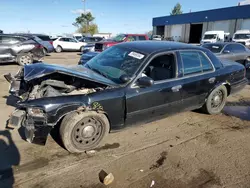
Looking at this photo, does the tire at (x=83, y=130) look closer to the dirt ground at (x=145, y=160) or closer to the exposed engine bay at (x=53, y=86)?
the dirt ground at (x=145, y=160)

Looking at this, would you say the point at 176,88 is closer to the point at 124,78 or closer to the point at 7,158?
the point at 124,78

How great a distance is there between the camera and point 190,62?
4.30 meters

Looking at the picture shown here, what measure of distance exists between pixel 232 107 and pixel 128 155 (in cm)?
364

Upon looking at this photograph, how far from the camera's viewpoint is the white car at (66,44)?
21.6 meters

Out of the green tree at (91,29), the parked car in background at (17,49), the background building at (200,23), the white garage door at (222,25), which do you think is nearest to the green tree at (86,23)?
the green tree at (91,29)

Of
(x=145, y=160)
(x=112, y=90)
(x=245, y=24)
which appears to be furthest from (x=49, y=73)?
(x=245, y=24)

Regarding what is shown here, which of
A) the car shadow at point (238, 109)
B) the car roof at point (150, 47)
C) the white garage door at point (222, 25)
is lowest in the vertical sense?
the car shadow at point (238, 109)

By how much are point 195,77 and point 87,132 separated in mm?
2329

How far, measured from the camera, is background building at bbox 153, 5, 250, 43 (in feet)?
123

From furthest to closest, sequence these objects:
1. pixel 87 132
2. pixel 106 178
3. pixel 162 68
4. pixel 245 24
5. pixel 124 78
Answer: pixel 245 24
pixel 162 68
pixel 124 78
pixel 87 132
pixel 106 178

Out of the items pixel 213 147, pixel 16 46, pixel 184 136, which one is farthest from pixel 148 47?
pixel 16 46

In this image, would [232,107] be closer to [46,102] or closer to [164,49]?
[164,49]

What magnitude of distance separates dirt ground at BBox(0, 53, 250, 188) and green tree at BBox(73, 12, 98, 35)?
6505 centimetres

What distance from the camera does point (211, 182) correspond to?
2807mm
